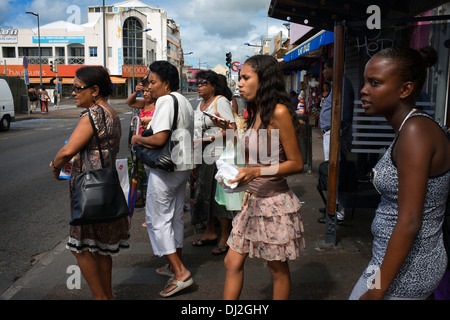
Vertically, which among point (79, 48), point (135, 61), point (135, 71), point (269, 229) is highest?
point (79, 48)

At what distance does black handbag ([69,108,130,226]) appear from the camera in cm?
256

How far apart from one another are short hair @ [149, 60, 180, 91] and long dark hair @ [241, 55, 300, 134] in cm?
Result: 109

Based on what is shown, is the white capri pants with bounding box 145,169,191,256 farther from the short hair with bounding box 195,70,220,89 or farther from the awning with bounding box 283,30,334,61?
the awning with bounding box 283,30,334,61

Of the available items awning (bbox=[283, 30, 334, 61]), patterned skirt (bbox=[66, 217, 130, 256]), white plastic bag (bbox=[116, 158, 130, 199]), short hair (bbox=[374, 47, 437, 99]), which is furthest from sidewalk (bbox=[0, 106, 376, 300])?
awning (bbox=[283, 30, 334, 61])

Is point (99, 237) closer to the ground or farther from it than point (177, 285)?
farther from it

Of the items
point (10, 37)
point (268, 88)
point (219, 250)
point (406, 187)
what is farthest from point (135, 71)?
point (406, 187)

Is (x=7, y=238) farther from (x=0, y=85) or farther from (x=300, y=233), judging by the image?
(x=0, y=85)

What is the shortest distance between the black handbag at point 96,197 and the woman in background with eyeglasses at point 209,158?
166cm

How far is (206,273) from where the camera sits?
3.70 m

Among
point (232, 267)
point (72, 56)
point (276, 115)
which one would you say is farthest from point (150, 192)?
point (72, 56)

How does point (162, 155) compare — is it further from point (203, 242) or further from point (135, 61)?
point (135, 61)

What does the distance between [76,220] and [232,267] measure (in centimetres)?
103

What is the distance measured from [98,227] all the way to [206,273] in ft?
4.24

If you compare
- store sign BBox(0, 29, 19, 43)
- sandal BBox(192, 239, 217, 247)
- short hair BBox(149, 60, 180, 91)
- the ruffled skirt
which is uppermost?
store sign BBox(0, 29, 19, 43)
